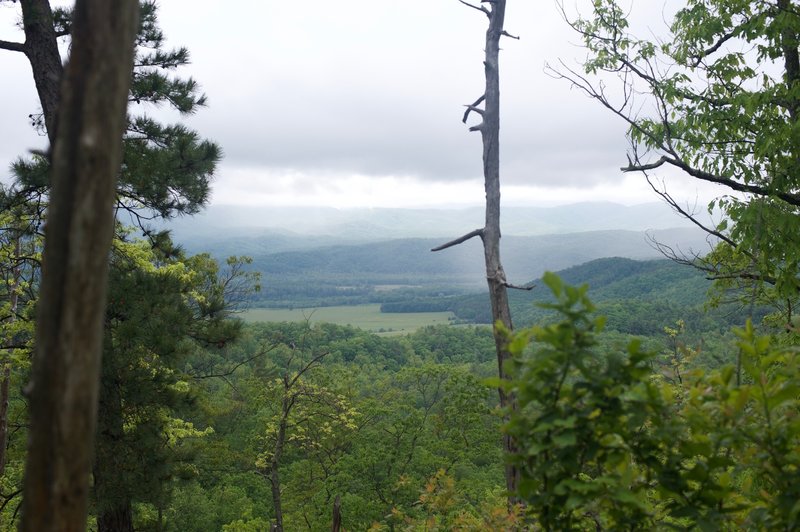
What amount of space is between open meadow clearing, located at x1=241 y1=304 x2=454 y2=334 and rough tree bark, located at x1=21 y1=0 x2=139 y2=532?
84.0 metres

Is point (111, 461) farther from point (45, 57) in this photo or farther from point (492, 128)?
point (492, 128)

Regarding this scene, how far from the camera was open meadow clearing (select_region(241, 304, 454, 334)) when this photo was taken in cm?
9400

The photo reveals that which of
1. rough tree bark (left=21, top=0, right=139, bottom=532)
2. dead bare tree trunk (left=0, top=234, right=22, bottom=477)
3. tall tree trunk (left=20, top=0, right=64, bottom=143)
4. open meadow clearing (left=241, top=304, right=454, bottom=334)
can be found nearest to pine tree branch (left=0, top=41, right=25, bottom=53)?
tall tree trunk (left=20, top=0, right=64, bottom=143)

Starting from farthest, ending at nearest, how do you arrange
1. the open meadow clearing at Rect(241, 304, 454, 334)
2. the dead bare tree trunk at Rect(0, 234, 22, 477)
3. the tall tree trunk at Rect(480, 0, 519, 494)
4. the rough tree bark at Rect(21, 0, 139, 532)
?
the open meadow clearing at Rect(241, 304, 454, 334) < the dead bare tree trunk at Rect(0, 234, 22, 477) < the tall tree trunk at Rect(480, 0, 519, 494) < the rough tree bark at Rect(21, 0, 139, 532)

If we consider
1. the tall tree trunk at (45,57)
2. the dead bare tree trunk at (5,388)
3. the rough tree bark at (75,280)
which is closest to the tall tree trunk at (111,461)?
the tall tree trunk at (45,57)

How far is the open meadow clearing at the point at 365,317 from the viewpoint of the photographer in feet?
308

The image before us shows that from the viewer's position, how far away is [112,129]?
1671 millimetres

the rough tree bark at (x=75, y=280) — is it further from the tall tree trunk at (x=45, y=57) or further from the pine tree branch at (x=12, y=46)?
the pine tree branch at (x=12, y=46)

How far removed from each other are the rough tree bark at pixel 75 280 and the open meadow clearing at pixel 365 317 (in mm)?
83997

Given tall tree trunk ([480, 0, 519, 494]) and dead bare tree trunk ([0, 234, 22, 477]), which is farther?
dead bare tree trunk ([0, 234, 22, 477])

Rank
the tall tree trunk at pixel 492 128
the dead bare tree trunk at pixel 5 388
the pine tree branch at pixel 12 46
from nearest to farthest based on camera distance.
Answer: the pine tree branch at pixel 12 46, the tall tree trunk at pixel 492 128, the dead bare tree trunk at pixel 5 388

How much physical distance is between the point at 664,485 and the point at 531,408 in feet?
1.54

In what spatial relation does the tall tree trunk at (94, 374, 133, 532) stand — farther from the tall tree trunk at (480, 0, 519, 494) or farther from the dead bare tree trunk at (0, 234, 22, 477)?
the tall tree trunk at (480, 0, 519, 494)

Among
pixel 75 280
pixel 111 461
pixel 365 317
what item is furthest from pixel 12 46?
pixel 365 317
